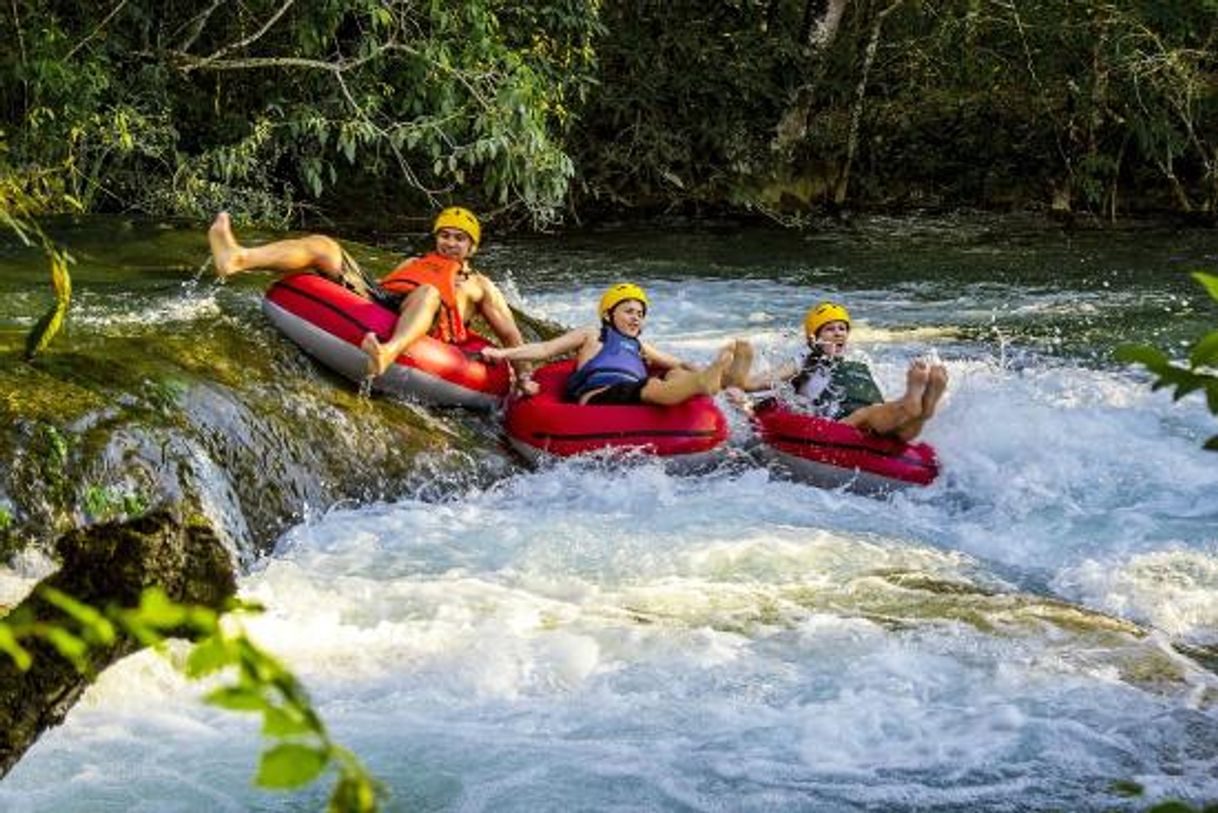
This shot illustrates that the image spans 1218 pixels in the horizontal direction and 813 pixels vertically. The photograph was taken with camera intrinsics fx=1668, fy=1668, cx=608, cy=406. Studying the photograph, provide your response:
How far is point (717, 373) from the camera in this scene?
23.3 feet

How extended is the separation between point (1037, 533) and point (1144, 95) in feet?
32.2

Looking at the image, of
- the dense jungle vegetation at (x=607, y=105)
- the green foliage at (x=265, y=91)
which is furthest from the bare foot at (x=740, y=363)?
the dense jungle vegetation at (x=607, y=105)

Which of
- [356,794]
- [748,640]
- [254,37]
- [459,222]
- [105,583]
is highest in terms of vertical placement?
[254,37]

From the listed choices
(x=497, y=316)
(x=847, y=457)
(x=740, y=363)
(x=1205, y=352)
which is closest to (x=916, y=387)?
(x=847, y=457)

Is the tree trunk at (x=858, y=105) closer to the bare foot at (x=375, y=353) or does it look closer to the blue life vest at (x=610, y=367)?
the blue life vest at (x=610, y=367)

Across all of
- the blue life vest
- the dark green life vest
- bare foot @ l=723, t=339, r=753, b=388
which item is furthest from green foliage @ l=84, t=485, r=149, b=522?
the dark green life vest

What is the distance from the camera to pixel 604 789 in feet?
13.4

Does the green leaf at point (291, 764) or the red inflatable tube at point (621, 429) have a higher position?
the green leaf at point (291, 764)

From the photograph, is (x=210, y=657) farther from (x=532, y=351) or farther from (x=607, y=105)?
(x=607, y=105)

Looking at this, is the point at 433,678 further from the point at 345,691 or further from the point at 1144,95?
the point at 1144,95

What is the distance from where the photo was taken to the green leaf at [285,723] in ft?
2.79

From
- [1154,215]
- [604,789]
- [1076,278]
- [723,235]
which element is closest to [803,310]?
[1076,278]

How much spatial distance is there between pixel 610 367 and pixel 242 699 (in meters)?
6.78

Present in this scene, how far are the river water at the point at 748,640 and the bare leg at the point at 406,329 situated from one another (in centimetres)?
68
